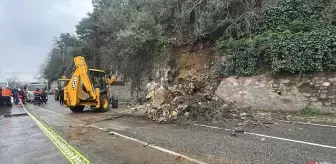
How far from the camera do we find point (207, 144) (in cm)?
723

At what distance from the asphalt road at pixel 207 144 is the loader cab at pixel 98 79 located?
6.97m

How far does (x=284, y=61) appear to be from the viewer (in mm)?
13227

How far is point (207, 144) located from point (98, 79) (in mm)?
11898

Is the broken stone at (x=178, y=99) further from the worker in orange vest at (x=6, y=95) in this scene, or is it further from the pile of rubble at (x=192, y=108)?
the worker in orange vest at (x=6, y=95)

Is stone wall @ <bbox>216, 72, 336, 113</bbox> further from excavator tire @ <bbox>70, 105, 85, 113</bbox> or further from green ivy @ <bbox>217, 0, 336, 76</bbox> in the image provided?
excavator tire @ <bbox>70, 105, 85, 113</bbox>

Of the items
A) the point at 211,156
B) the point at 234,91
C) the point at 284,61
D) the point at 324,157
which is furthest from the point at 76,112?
the point at 324,157

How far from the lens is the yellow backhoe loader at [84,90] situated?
16219mm

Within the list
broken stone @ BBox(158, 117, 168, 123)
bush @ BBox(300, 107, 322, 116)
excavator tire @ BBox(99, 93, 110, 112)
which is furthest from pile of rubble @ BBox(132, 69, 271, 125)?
excavator tire @ BBox(99, 93, 110, 112)

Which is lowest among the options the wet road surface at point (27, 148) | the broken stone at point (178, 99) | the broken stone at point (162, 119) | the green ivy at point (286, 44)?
the wet road surface at point (27, 148)

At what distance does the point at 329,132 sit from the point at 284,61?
533cm

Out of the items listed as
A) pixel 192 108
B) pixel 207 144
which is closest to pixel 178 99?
pixel 192 108

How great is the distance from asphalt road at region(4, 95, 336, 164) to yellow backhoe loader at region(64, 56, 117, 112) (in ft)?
20.0

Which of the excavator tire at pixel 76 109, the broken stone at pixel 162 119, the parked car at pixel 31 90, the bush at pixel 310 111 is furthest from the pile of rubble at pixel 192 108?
the parked car at pixel 31 90

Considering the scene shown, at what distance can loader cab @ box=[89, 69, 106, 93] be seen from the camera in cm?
1709
